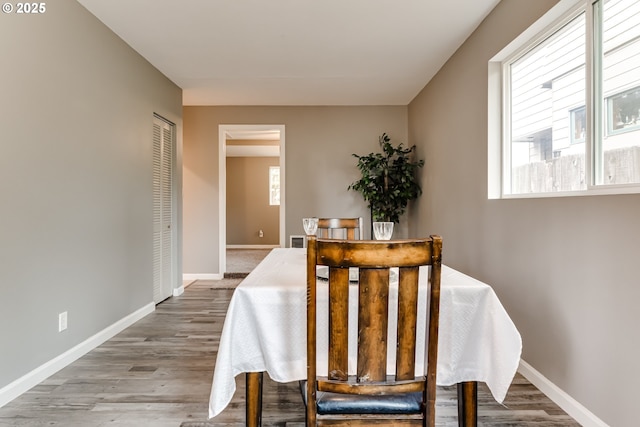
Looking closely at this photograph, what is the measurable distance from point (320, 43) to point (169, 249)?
2832 mm

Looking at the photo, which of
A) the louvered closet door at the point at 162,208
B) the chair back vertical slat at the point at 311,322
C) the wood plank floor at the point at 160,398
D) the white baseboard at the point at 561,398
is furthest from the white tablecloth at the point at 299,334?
the louvered closet door at the point at 162,208

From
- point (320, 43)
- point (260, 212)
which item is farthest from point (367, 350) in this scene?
point (260, 212)

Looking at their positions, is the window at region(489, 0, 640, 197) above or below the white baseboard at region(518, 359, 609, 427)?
above

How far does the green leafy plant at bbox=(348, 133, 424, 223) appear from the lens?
4.68 m

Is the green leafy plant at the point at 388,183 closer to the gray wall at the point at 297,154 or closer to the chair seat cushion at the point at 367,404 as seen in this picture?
the gray wall at the point at 297,154

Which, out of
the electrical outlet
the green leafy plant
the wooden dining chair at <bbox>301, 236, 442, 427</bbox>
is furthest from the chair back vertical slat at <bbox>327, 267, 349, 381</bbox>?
the green leafy plant

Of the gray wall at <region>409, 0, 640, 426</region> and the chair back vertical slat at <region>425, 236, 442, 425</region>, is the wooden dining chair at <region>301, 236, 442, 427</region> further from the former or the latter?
the gray wall at <region>409, 0, 640, 426</region>

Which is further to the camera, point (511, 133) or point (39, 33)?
point (511, 133)

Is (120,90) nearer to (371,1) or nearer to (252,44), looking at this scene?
(252,44)

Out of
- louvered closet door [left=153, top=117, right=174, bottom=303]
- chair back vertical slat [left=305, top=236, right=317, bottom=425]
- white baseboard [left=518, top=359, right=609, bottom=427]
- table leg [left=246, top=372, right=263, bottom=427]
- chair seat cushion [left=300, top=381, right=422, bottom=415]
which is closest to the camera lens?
chair back vertical slat [left=305, top=236, right=317, bottom=425]

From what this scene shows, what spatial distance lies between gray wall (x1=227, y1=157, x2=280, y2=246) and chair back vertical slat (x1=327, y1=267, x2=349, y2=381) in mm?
8262

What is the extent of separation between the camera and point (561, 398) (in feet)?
6.22

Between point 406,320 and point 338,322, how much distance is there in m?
0.20

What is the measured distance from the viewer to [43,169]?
7.29 feet
